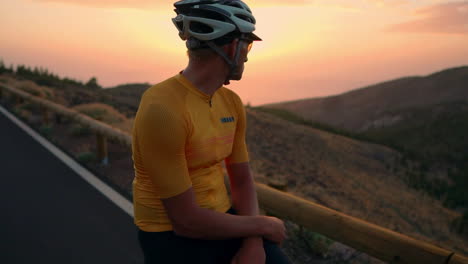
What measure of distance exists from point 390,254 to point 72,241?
135 inches

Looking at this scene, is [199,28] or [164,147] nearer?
[164,147]

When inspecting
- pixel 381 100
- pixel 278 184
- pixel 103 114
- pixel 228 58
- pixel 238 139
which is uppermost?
pixel 228 58

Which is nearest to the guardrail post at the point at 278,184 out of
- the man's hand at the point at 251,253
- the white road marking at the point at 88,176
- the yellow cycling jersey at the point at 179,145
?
the white road marking at the point at 88,176

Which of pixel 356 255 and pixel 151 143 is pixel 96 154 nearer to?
pixel 356 255

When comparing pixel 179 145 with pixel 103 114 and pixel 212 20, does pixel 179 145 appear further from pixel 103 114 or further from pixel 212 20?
pixel 103 114

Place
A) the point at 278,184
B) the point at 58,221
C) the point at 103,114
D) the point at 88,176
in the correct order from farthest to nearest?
the point at 103,114 → the point at 88,176 → the point at 58,221 → the point at 278,184

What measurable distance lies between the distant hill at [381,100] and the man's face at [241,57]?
58.9m

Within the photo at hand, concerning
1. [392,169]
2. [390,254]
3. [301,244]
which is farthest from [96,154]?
[392,169]

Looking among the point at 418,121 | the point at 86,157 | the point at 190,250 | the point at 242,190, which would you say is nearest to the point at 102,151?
the point at 86,157

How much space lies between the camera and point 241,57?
2254 millimetres

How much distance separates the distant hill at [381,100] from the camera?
228 feet

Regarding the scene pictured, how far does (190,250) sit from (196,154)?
46cm

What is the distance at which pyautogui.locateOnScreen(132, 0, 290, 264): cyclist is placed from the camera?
2.10 metres

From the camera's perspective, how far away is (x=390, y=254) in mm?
3297
